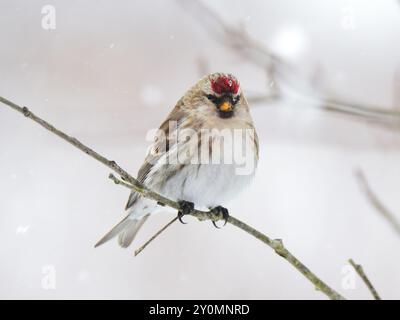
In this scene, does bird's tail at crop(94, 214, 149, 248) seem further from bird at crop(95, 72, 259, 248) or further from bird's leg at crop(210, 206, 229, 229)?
bird's leg at crop(210, 206, 229, 229)

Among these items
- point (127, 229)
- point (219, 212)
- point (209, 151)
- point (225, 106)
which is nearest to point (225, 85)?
point (225, 106)

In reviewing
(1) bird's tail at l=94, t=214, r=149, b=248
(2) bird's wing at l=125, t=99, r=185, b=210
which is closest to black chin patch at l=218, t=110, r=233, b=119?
(2) bird's wing at l=125, t=99, r=185, b=210

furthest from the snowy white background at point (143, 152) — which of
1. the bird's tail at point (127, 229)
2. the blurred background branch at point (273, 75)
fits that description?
the blurred background branch at point (273, 75)

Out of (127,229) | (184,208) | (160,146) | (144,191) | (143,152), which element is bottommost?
(144,191)

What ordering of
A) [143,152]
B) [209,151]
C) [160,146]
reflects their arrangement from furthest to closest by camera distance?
[143,152] → [160,146] → [209,151]

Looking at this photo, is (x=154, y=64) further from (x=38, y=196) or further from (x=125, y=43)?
(x=38, y=196)

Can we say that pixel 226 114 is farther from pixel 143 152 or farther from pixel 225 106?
pixel 143 152

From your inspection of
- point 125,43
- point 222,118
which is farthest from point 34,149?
point 222,118
